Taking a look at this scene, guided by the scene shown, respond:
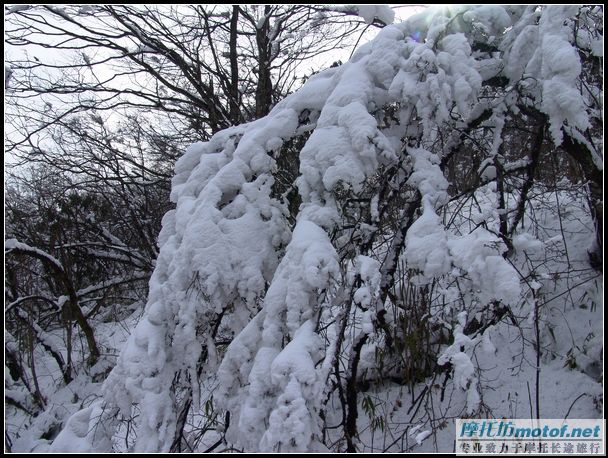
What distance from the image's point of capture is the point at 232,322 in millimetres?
1913

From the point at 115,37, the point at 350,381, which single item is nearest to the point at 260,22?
the point at 115,37

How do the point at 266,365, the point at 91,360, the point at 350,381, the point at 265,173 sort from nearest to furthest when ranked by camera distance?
1. the point at 266,365
2. the point at 265,173
3. the point at 350,381
4. the point at 91,360

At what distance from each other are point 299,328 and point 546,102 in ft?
4.62

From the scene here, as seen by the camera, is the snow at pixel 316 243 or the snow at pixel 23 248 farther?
the snow at pixel 23 248

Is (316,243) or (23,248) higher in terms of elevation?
(23,248)

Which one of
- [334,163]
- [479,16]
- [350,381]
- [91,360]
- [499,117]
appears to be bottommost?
[91,360]

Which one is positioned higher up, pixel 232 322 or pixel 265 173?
pixel 265 173

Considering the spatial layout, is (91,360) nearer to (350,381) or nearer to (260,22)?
(350,381)

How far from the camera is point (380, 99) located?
193 cm

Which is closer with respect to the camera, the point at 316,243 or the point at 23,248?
the point at 316,243

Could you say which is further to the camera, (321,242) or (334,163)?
(334,163)

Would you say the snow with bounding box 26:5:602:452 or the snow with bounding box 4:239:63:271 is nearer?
the snow with bounding box 26:5:602:452

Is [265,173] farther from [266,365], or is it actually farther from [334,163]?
[266,365]

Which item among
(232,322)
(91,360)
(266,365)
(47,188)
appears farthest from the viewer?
(47,188)
